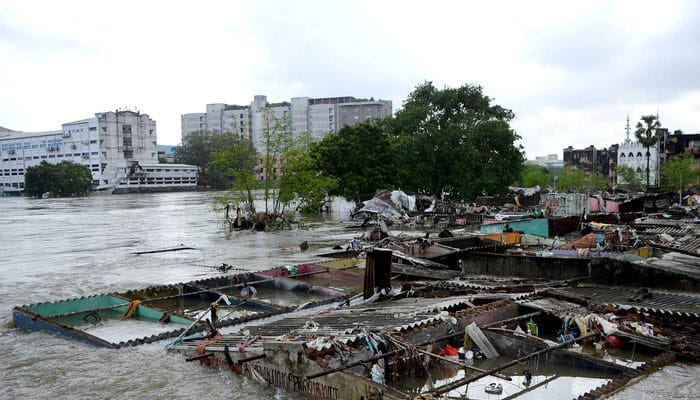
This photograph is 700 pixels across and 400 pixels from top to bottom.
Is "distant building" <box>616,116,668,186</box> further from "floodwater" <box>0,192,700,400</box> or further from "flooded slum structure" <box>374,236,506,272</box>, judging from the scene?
"flooded slum structure" <box>374,236,506,272</box>

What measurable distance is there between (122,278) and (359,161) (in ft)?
75.7

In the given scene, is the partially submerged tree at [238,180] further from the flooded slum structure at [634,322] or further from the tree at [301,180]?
the flooded slum structure at [634,322]

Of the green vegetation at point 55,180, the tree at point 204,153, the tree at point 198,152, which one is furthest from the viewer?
the tree at point 198,152

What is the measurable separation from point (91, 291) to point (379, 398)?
12820 millimetres

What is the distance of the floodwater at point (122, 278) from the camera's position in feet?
26.8

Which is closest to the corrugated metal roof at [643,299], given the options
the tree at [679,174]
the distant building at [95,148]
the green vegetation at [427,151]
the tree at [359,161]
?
the green vegetation at [427,151]

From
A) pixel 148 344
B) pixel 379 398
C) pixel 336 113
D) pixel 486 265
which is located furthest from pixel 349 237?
pixel 336 113

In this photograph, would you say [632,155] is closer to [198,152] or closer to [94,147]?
[198,152]

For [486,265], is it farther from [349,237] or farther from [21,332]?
[349,237]

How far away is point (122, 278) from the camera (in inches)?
722

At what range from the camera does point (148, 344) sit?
9812 mm

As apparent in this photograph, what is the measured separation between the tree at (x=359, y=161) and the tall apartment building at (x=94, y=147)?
2883 inches

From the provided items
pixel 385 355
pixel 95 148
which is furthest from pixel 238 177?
pixel 95 148

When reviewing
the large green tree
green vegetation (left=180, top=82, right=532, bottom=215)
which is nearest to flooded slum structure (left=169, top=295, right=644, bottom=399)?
green vegetation (left=180, top=82, right=532, bottom=215)
